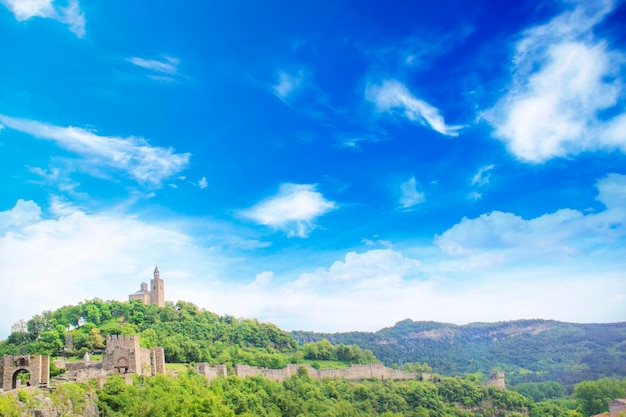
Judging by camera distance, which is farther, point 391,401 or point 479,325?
point 479,325

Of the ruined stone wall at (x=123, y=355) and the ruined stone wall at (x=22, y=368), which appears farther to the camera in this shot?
the ruined stone wall at (x=123, y=355)

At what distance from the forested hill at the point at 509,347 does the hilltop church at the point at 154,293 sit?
61.1 metres

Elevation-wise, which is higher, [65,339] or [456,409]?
[65,339]

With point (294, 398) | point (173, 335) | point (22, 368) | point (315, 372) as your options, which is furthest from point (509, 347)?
point (22, 368)

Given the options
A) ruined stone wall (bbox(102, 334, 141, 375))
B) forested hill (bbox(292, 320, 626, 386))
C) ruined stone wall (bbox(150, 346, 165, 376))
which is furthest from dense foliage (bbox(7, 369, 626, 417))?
forested hill (bbox(292, 320, 626, 386))

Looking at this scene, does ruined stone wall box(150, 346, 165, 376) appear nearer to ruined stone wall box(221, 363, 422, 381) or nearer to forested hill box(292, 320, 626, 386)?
ruined stone wall box(221, 363, 422, 381)

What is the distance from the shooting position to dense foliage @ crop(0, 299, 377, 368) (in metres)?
59.1

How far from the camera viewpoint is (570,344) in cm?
14350

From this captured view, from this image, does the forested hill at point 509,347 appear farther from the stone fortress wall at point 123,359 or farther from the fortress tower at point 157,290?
the stone fortress wall at point 123,359

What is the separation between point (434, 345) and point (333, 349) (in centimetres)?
8859

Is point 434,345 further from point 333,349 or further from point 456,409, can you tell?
point 456,409

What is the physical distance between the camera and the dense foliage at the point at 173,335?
59.1 metres

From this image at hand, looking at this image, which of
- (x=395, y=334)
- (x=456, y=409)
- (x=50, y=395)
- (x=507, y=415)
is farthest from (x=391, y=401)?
(x=395, y=334)

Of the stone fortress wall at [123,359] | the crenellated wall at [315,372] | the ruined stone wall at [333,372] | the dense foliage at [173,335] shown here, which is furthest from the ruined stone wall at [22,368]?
the ruined stone wall at [333,372]
